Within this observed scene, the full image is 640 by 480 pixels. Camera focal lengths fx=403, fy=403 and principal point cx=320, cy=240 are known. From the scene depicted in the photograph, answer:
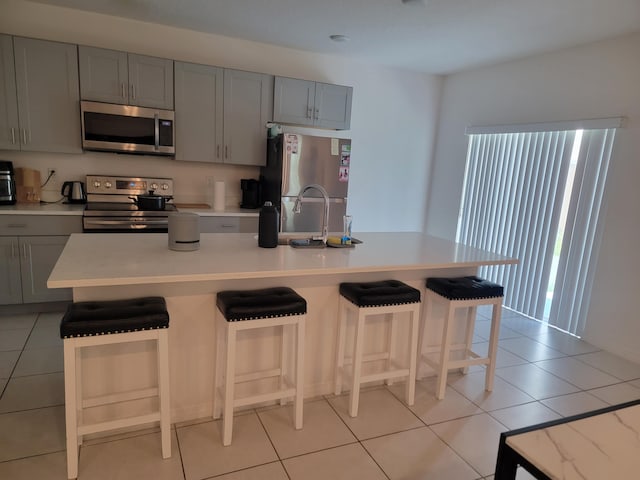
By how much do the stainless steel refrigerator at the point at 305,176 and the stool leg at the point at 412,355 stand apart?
2.03 meters

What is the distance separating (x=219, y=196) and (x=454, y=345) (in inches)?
103

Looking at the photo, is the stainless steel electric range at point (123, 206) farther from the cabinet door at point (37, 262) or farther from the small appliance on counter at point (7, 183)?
the small appliance on counter at point (7, 183)

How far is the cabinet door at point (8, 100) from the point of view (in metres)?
3.23

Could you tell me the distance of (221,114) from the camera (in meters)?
3.95

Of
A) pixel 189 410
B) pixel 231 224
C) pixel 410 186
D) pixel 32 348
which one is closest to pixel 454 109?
pixel 410 186

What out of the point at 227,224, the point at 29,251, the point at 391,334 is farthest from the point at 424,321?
the point at 29,251

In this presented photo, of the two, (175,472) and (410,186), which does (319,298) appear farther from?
(410,186)

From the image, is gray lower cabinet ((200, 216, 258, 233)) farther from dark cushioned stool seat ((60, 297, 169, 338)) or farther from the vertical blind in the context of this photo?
the vertical blind

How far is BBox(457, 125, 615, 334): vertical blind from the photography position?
3570mm

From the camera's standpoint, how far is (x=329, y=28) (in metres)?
3.64

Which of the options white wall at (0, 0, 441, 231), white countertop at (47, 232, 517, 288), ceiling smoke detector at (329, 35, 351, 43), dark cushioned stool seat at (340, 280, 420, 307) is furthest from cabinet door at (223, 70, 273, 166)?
dark cushioned stool seat at (340, 280, 420, 307)

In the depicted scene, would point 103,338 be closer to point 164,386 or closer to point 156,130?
point 164,386

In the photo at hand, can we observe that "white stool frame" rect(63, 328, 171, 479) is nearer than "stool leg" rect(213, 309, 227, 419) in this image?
Yes

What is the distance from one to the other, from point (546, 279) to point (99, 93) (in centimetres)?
444
